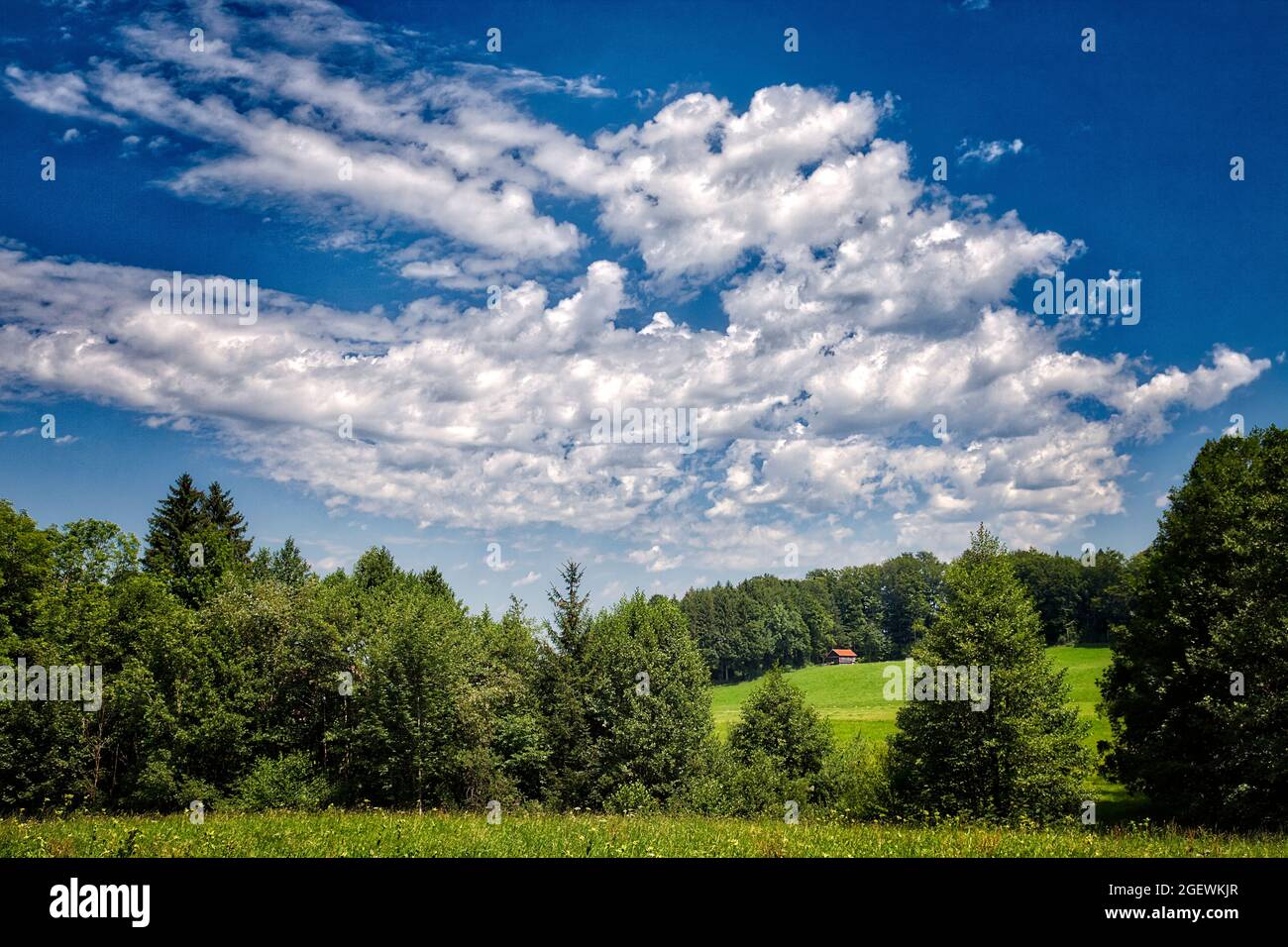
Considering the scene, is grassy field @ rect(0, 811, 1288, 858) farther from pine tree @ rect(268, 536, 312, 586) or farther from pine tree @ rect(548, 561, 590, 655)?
pine tree @ rect(268, 536, 312, 586)

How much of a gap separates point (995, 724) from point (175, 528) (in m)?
72.5

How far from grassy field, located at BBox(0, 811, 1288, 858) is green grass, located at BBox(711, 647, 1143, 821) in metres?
25.6

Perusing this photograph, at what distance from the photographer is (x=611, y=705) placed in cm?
4556

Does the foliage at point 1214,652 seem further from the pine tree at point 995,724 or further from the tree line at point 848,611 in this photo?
the tree line at point 848,611

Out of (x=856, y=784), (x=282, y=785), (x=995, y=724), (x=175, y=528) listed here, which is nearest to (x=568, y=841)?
(x=995, y=724)

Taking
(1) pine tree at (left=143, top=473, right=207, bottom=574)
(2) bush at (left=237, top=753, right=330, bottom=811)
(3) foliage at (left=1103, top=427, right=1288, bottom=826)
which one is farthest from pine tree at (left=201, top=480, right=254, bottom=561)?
(3) foliage at (left=1103, top=427, right=1288, bottom=826)

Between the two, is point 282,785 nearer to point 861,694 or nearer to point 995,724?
point 995,724

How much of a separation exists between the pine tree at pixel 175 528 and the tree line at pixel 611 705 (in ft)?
58.7

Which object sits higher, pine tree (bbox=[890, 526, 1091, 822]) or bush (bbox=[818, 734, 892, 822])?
pine tree (bbox=[890, 526, 1091, 822])

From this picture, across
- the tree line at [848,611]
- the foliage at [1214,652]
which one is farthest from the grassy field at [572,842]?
the tree line at [848,611]

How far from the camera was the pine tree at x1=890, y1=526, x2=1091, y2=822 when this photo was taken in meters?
30.8
